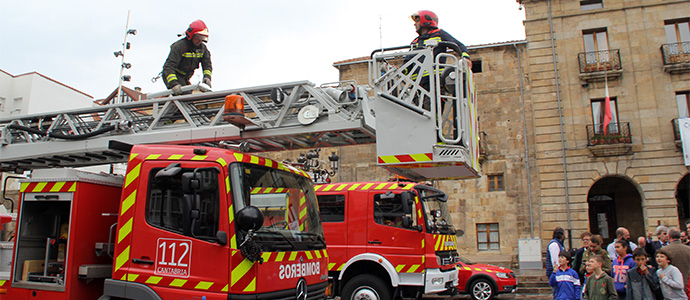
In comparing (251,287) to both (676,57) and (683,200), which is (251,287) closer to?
(676,57)

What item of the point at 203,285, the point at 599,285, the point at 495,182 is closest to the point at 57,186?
the point at 203,285

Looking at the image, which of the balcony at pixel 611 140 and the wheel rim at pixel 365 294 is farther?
the balcony at pixel 611 140

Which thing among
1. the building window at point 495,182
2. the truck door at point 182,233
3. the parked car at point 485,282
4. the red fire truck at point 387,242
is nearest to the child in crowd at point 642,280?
the red fire truck at point 387,242

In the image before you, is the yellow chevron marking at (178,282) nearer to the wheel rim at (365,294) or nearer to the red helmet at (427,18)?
the red helmet at (427,18)

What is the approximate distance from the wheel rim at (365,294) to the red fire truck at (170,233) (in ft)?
11.2

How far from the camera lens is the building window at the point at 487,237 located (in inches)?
830

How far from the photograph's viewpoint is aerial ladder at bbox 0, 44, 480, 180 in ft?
17.5

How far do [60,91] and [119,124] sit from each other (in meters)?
15.4

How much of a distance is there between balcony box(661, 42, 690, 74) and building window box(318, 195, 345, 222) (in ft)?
55.1

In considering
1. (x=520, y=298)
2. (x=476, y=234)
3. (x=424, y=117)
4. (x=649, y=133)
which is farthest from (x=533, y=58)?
(x=424, y=117)

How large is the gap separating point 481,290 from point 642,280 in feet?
19.0

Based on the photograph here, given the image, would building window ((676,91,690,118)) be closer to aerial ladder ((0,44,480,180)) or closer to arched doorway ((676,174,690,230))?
arched doorway ((676,174,690,230))

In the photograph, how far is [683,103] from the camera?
19672 mm

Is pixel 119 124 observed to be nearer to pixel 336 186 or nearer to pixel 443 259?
pixel 336 186
